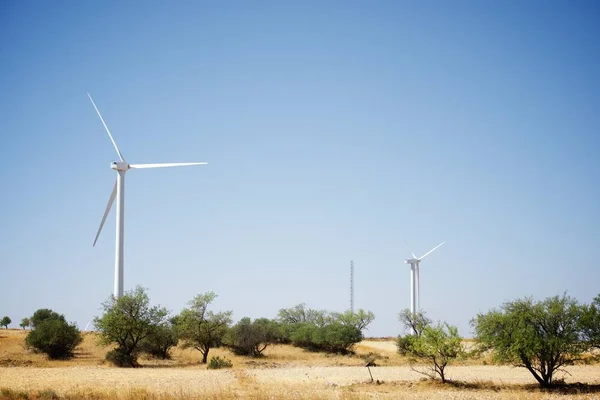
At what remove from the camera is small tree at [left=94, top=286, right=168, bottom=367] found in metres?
61.8

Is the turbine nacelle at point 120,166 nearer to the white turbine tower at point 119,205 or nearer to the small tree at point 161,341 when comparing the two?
the white turbine tower at point 119,205

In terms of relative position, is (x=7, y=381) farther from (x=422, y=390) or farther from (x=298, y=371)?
(x=422, y=390)

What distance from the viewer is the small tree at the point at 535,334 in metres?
39.5

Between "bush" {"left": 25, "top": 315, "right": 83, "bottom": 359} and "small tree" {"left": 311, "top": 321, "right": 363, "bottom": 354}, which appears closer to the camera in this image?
"bush" {"left": 25, "top": 315, "right": 83, "bottom": 359}

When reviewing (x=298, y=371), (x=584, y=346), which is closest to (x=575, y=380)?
(x=584, y=346)

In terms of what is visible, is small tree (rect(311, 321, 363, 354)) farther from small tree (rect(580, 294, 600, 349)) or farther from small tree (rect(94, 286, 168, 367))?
small tree (rect(580, 294, 600, 349))

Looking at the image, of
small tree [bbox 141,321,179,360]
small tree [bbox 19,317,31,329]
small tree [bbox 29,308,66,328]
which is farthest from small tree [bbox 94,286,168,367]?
small tree [bbox 19,317,31,329]

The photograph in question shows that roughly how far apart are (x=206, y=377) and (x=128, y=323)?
19.7 m

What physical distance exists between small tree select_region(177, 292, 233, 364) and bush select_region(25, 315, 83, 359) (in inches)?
478

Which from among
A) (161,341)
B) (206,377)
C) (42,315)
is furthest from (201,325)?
(42,315)

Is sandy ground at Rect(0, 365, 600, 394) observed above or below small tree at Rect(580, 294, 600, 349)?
below

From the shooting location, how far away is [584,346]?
4003 centimetres

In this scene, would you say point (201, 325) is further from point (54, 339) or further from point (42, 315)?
point (42, 315)

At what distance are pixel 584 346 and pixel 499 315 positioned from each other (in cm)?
559
